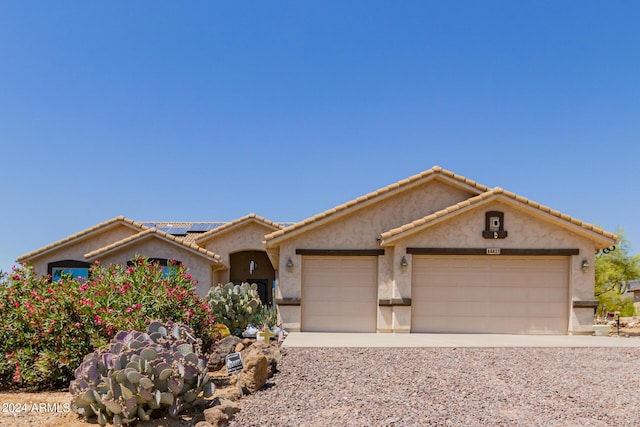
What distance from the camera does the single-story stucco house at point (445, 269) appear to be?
14.7m

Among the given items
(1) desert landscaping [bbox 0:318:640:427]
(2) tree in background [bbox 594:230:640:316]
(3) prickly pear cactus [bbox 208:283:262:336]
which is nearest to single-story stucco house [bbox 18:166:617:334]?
(3) prickly pear cactus [bbox 208:283:262:336]

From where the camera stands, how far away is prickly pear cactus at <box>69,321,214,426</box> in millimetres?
5957

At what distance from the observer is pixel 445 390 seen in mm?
7473

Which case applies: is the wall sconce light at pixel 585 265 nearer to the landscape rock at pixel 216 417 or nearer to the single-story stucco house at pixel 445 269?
the single-story stucco house at pixel 445 269

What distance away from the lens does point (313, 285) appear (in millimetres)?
15242

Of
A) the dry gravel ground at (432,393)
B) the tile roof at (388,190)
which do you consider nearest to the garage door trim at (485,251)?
the tile roof at (388,190)

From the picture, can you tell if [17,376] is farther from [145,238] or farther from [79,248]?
[79,248]

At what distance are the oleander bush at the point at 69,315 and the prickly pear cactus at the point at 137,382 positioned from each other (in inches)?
77.0

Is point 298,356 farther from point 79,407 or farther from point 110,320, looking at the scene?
point 79,407

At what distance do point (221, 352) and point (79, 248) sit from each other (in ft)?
53.1

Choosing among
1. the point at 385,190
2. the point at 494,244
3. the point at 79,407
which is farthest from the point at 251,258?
the point at 79,407

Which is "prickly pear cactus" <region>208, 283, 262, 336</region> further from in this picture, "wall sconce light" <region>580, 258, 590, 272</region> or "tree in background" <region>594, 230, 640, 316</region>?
"tree in background" <region>594, 230, 640, 316</region>

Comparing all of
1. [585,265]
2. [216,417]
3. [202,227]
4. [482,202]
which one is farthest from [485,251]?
[202,227]

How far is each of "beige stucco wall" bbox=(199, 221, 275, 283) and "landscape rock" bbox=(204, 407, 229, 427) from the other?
1658cm
